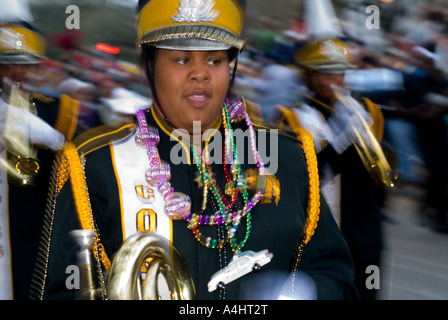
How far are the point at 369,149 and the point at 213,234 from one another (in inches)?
75.8

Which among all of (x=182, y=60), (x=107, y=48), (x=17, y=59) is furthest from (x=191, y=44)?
(x=107, y=48)

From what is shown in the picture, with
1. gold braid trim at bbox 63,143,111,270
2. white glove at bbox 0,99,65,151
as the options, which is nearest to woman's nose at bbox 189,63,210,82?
gold braid trim at bbox 63,143,111,270

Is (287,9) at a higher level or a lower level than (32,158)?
higher

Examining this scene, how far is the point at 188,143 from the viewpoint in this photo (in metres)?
2.09

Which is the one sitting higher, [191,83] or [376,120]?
[376,120]

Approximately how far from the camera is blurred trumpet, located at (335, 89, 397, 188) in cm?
369

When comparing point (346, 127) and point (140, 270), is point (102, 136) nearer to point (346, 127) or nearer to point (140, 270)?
point (140, 270)

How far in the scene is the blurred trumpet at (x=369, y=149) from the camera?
12.1 feet

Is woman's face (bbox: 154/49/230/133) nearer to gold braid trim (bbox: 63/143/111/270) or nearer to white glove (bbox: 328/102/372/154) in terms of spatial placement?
gold braid trim (bbox: 63/143/111/270)

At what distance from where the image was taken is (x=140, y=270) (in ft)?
5.29

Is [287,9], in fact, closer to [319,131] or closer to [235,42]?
[319,131]

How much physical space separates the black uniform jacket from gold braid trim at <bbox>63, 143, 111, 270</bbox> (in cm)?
2
